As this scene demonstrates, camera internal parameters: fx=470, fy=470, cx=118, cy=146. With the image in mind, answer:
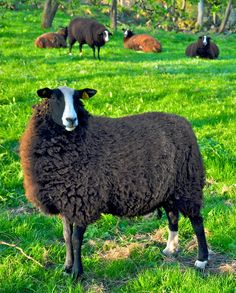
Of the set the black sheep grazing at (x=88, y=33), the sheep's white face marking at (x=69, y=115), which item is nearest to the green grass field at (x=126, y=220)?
the sheep's white face marking at (x=69, y=115)

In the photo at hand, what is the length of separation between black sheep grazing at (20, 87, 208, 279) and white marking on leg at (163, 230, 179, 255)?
0.04 ft

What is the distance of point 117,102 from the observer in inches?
436

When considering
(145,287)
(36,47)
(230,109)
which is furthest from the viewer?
(36,47)

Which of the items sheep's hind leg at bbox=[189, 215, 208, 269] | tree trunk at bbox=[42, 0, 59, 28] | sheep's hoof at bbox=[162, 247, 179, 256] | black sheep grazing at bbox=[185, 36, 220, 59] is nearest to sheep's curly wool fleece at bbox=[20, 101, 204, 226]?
sheep's hind leg at bbox=[189, 215, 208, 269]

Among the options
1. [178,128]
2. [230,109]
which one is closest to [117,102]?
[230,109]

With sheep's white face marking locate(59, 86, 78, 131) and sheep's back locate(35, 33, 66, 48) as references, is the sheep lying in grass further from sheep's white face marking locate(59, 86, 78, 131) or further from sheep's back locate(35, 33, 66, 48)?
sheep's white face marking locate(59, 86, 78, 131)

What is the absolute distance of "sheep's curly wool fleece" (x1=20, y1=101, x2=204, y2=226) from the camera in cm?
448

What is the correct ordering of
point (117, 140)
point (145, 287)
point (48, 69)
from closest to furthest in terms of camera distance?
point (145, 287), point (117, 140), point (48, 69)

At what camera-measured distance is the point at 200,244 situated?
487 centimetres

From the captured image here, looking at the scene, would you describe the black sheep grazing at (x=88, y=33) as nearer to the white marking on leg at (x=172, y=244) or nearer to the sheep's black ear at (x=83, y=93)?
the sheep's black ear at (x=83, y=93)

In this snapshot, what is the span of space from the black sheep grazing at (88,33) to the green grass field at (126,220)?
2679 mm

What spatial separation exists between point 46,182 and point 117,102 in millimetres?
6789

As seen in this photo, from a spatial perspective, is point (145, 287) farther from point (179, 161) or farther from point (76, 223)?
point (179, 161)

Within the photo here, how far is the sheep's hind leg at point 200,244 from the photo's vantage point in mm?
4766
